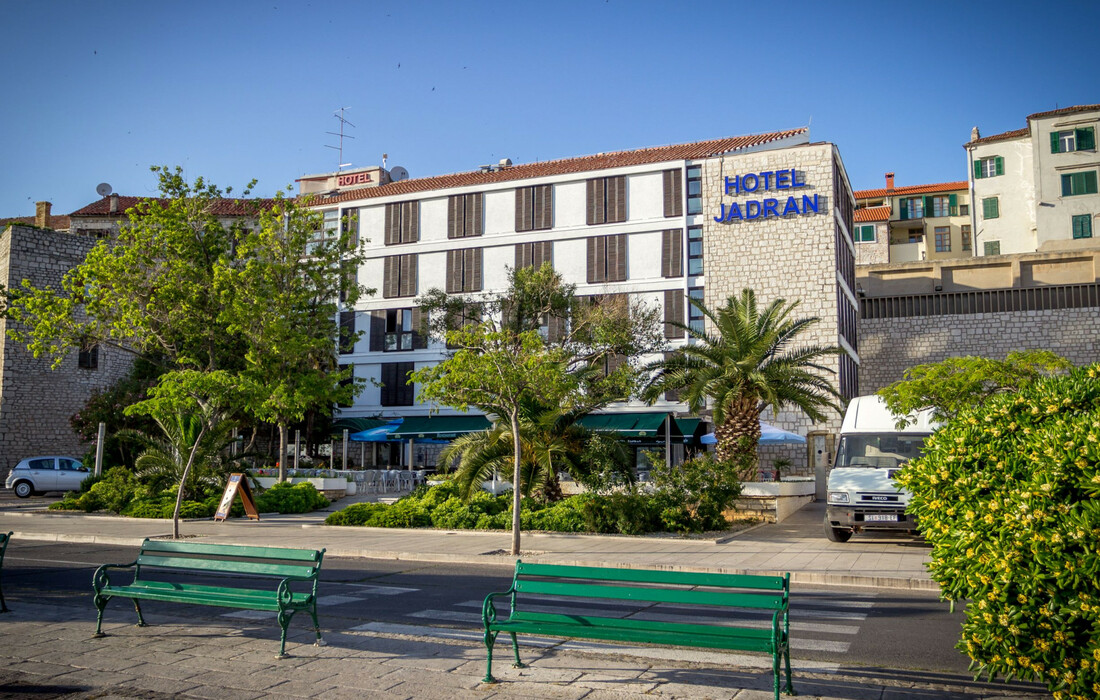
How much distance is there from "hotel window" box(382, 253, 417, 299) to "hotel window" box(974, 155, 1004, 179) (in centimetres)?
4004

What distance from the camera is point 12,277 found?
44125 mm

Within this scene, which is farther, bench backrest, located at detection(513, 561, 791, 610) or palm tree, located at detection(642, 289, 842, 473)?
palm tree, located at detection(642, 289, 842, 473)

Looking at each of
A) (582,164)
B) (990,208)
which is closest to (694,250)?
(582,164)

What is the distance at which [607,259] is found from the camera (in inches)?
1751

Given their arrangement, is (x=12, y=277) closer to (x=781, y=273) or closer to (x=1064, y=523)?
(x=781, y=273)

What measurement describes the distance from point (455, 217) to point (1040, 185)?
121 ft

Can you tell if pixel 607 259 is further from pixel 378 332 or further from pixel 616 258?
pixel 378 332

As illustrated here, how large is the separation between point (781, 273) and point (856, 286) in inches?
452

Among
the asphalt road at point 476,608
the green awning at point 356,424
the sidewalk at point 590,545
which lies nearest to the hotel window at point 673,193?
the green awning at point 356,424

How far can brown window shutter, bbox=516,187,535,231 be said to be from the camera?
4659 centimetres

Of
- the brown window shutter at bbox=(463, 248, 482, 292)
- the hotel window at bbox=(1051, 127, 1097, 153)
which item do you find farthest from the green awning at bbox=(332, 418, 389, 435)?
the hotel window at bbox=(1051, 127, 1097, 153)

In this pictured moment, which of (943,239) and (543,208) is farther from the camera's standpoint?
(943,239)

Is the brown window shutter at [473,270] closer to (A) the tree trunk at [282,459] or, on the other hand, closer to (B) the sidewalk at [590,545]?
(A) the tree trunk at [282,459]

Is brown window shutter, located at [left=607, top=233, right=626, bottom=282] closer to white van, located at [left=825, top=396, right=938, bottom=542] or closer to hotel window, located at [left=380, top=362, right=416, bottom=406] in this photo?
hotel window, located at [left=380, top=362, right=416, bottom=406]
